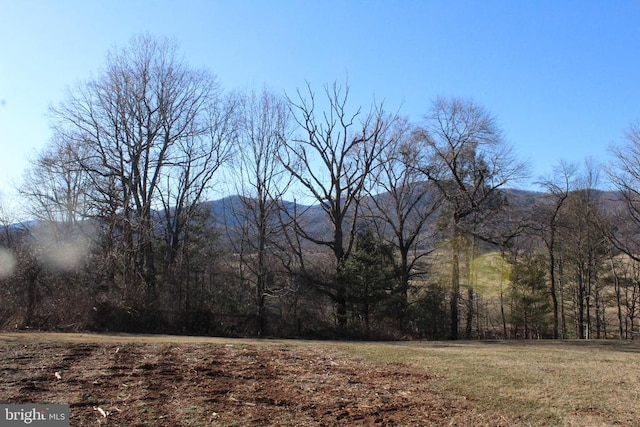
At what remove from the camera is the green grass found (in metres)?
6.22

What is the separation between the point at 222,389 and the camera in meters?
7.45

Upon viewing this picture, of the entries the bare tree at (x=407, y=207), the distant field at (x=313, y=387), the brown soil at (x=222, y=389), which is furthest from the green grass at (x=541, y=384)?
the bare tree at (x=407, y=207)

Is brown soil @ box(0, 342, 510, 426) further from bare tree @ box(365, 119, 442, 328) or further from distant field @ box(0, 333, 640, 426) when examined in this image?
bare tree @ box(365, 119, 442, 328)

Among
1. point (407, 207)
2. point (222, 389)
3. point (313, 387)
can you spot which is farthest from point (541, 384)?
point (407, 207)

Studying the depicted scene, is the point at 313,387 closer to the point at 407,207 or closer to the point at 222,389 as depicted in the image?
the point at 222,389

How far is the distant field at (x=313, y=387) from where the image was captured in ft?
19.6

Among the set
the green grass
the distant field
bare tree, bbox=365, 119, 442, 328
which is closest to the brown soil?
the distant field

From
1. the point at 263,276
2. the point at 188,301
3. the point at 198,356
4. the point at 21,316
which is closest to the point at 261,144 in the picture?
the point at 263,276

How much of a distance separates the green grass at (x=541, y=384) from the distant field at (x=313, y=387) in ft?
0.06

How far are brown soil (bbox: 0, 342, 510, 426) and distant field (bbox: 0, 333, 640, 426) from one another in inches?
0.7

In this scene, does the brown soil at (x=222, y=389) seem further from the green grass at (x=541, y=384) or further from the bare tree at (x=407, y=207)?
the bare tree at (x=407, y=207)

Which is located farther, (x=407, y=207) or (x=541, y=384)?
(x=407, y=207)

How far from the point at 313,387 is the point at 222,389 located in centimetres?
140

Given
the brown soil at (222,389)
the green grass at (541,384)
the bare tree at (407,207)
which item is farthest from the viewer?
the bare tree at (407,207)
